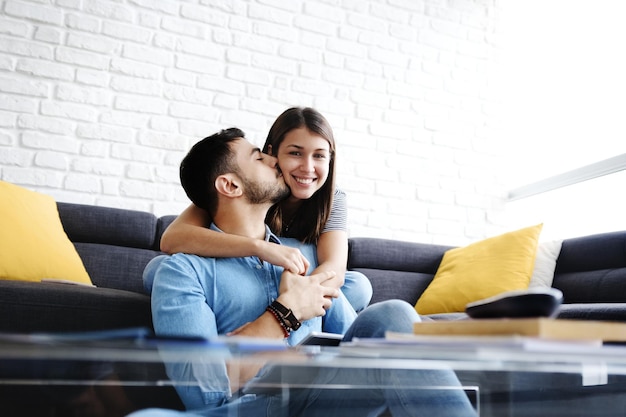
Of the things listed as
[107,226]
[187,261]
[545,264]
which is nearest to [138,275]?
[107,226]

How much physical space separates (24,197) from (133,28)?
4.41 ft

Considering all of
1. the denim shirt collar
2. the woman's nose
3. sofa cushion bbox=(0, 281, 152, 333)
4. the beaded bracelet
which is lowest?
sofa cushion bbox=(0, 281, 152, 333)

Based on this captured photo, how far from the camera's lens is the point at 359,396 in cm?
100

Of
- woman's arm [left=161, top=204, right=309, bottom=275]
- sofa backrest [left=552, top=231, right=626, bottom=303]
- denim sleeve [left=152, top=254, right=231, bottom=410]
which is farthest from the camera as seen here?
sofa backrest [left=552, top=231, right=626, bottom=303]

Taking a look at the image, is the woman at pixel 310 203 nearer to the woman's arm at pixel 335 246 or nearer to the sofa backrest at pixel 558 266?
the woman's arm at pixel 335 246

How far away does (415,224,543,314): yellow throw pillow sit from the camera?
278 centimetres

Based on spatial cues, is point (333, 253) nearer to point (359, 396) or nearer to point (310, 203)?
point (310, 203)

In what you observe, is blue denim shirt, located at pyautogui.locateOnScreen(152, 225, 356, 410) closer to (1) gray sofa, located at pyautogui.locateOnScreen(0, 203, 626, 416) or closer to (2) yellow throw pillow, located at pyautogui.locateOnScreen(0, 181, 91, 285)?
(1) gray sofa, located at pyautogui.locateOnScreen(0, 203, 626, 416)

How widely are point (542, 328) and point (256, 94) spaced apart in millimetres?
2968

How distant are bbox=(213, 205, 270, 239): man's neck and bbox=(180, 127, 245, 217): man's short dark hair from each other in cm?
6

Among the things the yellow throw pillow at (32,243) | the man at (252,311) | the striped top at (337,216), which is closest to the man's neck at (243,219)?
the man at (252,311)

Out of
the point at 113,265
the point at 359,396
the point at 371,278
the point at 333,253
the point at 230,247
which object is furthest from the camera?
the point at 371,278

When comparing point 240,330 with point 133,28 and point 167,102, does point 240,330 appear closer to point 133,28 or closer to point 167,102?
point 167,102

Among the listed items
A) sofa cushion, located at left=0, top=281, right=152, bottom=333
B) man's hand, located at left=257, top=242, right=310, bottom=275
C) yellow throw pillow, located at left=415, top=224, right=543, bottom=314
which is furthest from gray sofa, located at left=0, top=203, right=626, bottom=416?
man's hand, located at left=257, top=242, right=310, bottom=275
